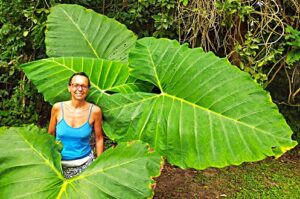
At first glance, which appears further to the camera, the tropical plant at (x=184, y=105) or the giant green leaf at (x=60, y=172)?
the tropical plant at (x=184, y=105)

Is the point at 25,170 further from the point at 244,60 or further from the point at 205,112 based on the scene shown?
the point at 244,60

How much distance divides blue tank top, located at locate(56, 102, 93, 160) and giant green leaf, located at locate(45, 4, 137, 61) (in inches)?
33.3

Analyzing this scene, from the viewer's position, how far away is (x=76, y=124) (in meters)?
2.14

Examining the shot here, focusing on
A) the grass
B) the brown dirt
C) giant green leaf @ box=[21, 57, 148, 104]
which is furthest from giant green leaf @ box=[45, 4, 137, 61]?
the grass

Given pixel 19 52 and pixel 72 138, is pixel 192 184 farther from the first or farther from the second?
pixel 19 52

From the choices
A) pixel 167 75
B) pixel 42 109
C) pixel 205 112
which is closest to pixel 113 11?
pixel 42 109

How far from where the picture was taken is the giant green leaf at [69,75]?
2.42 metres

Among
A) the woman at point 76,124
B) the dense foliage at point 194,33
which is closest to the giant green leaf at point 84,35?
the dense foliage at point 194,33

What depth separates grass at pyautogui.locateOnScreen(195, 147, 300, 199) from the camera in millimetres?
3252

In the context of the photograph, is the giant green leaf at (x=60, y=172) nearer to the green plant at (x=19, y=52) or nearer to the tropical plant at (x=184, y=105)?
the tropical plant at (x=184, y=105)

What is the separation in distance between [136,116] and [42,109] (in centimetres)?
240

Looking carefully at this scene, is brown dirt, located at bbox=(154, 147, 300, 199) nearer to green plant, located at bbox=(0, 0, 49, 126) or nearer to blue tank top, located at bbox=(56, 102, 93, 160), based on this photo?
blue tank top, located at bbox=(56, 102, 93, 160)

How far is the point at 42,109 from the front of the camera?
14.4 feet

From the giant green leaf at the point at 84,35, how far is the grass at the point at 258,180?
1.32 metres
